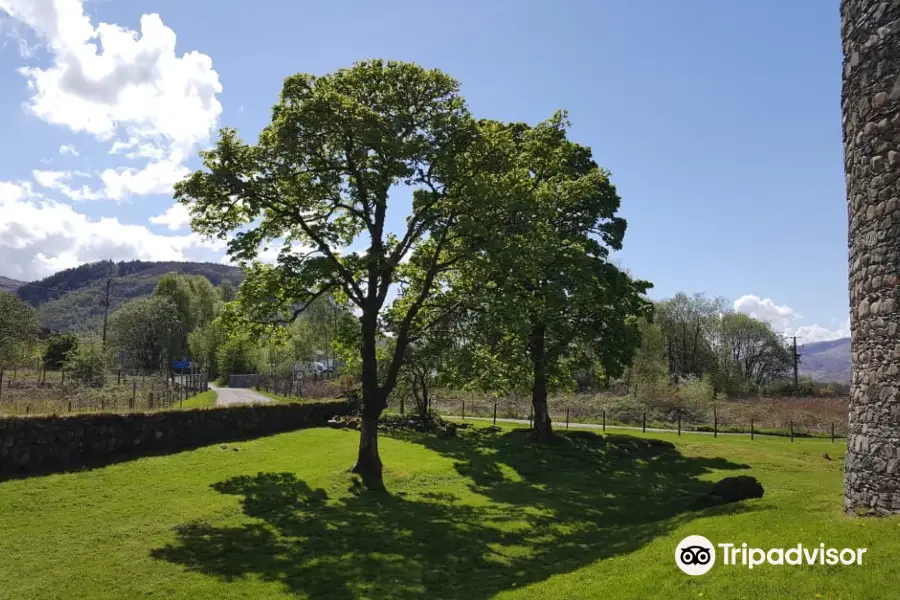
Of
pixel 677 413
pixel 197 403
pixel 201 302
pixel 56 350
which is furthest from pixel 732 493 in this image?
pixel 201 302

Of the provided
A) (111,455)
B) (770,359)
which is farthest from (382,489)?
(770,359)

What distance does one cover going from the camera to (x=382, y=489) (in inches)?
810

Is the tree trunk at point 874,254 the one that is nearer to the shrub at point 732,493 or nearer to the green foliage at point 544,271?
the shrub at point 732,493

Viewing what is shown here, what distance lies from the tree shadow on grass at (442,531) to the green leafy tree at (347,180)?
372 cm

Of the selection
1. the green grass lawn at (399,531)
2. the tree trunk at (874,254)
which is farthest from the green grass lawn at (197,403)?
the tree trunk at (874,254)

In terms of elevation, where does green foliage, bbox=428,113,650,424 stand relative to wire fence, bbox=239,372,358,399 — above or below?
above

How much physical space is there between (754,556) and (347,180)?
1795 cm

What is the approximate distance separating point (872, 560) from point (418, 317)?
702 inches

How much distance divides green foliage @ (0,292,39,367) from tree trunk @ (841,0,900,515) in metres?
70.6

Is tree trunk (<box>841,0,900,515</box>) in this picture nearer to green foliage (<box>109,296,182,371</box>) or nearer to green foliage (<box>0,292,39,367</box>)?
green foliage (<box>0,292,39,367</box>)

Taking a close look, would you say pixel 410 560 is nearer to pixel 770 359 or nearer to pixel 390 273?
pixel 390 273

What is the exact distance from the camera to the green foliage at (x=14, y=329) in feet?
201

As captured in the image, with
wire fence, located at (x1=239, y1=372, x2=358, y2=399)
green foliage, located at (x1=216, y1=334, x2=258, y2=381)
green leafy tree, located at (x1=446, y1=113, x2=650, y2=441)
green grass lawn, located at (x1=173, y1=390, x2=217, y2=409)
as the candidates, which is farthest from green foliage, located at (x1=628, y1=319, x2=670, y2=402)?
green foliage, located at (x1=216, y1=334, x2=258, y2=381)

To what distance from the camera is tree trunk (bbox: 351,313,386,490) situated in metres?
21.4
